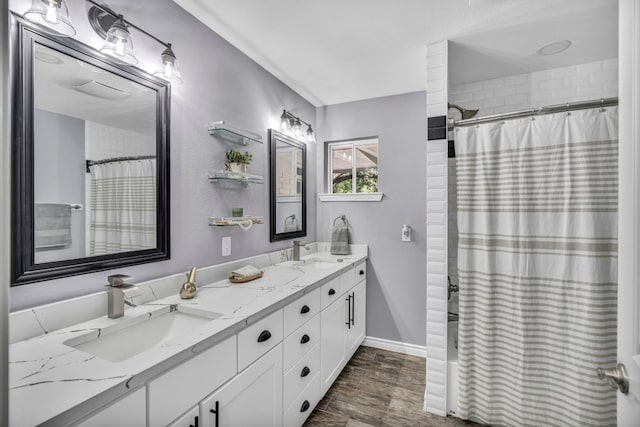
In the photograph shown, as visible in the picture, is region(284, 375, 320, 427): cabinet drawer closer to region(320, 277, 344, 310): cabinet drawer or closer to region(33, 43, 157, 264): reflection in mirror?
region(320, 277, 344, 310): cabinet drawer

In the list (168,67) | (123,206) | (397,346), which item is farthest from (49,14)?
(397,346)

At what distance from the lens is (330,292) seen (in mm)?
2139

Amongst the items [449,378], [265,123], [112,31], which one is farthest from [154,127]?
[449,378]

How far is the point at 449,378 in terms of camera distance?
1960 millimetres

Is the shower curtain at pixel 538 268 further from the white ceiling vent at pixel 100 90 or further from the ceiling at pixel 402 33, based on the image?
the white ceiling vent at pixel 100 90

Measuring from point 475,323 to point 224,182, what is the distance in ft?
6.10

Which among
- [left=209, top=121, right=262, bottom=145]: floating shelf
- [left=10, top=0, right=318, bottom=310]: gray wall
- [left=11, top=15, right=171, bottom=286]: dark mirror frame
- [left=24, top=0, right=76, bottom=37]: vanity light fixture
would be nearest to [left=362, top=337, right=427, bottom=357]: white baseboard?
[left=10, top=0, right=318, bottom=310]: gray wall

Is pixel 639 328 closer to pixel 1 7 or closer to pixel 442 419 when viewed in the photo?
pixel 1 7

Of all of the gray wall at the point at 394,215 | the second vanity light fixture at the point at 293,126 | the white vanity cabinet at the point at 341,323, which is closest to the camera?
the white vanity cabinet at the point at 341,323

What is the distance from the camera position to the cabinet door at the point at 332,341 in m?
2.04

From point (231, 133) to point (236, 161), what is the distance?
0.18 meters

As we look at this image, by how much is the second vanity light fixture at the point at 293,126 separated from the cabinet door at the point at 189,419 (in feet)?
6.76

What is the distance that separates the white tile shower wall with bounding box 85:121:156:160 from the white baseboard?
254 centimetres

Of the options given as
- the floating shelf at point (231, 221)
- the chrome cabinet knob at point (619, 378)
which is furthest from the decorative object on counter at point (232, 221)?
the chrome cabinet knob at point (619, 378)
